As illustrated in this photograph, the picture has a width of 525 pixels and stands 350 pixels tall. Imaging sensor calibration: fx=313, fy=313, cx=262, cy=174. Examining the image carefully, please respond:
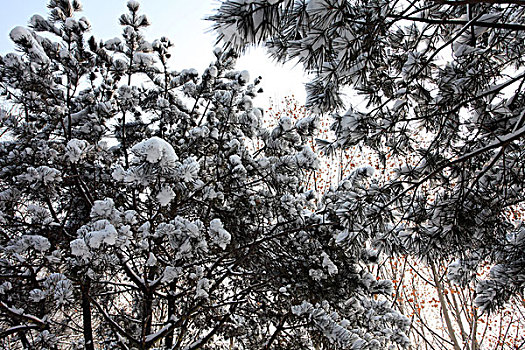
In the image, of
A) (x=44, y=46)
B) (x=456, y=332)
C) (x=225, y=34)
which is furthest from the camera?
(x=456, y=332)

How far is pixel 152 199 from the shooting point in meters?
2.63

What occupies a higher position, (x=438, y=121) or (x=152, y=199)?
(x=438, y=121)

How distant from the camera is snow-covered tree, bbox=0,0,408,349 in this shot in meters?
2.80

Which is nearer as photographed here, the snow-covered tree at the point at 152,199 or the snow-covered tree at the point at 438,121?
the snow-covered tree at the point at 438,121

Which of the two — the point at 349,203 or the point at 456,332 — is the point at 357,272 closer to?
the point at 349,203

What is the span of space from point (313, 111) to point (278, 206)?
54.8 inches

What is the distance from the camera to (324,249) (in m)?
3.49

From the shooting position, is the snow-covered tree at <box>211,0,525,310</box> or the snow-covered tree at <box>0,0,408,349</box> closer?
the snow-covered tree at <box>211,0,525,310</box>

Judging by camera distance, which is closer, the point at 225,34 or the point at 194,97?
the point at 225,34

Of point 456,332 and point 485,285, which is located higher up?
point 456,332

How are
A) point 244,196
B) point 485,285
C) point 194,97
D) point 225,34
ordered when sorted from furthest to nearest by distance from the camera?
point 194,97 < point 244,196 < point 485,285 < point 225,34

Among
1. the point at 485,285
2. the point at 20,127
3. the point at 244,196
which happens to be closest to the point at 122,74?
the point at 20,127

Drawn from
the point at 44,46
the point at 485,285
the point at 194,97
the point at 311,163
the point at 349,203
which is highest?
the point at 194,97

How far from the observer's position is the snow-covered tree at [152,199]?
280 cm
